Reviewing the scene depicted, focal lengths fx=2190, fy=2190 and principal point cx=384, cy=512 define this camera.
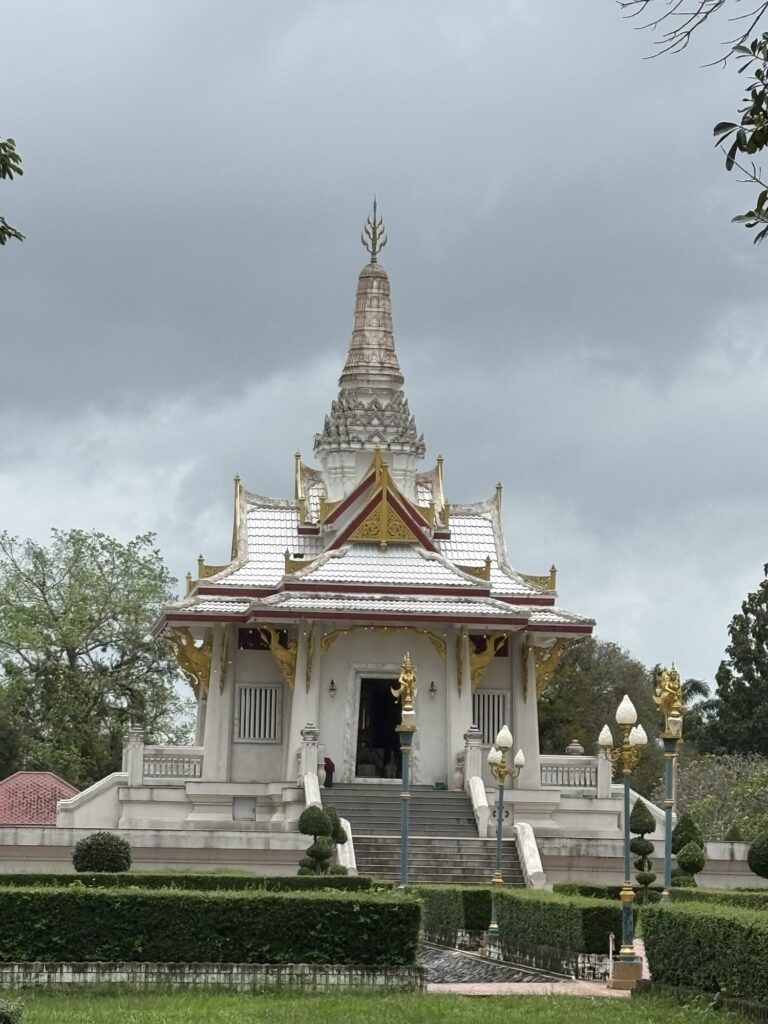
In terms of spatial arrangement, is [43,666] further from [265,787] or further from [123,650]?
[265,787]

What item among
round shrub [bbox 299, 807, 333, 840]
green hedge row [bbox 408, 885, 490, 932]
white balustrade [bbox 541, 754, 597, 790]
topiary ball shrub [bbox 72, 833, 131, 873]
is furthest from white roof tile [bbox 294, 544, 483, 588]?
green hedge row [bbox 408, 885, 490, 932]

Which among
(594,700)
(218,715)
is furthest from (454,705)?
(594,700)

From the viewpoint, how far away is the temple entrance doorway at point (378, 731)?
4291 cm

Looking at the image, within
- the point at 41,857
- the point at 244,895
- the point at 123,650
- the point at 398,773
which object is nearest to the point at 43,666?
the point at 123,650

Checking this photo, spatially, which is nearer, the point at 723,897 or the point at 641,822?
the point at 723,897

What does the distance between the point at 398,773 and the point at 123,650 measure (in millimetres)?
17022

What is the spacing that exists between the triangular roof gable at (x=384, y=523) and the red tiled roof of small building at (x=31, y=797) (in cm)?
895

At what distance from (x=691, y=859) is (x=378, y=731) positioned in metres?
11.4

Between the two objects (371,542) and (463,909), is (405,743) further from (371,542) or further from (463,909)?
(371,542)

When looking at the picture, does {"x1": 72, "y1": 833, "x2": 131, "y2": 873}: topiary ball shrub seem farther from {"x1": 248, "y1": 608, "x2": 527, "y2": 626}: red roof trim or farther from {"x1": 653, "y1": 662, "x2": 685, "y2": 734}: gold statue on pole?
{"x1": 248, "y1": 608, "x2": 527, "y2": 626}: red roof trim

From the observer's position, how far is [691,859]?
33.0 metres

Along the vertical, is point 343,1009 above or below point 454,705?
below

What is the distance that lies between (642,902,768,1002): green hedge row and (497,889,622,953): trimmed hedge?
11.3 feet

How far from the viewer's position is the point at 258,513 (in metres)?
47.0
